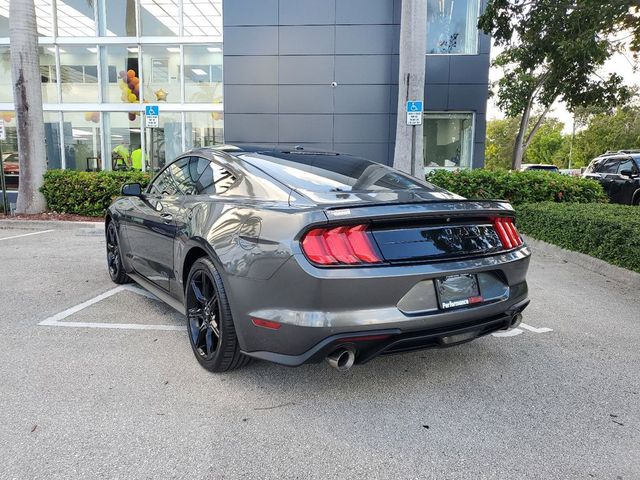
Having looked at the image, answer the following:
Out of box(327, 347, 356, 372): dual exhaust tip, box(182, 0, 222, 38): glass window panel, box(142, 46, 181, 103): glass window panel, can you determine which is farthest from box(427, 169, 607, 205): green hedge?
box(142, 46, 181, 103): glass window panel

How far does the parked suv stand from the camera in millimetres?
13078

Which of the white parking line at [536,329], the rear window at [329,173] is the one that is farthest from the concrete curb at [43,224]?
the white parking line at [536,329]

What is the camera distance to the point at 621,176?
1349 cm

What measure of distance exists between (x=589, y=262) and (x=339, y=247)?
5.57 meters

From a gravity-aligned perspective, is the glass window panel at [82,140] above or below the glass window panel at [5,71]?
below

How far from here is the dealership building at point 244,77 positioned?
50.7 feet

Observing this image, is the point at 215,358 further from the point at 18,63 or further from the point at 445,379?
the point at 18,63

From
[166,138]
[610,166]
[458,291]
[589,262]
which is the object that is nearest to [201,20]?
[166,138]

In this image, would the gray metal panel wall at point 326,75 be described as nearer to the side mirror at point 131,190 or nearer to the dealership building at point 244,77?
the dealership building at point 244,77

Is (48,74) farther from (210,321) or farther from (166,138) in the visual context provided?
(210,321)

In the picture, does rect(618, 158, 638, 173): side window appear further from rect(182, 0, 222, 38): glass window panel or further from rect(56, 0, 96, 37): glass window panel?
rect(56, 0, 96, 37): glass window panel

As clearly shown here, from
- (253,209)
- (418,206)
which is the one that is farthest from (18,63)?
(418,206)

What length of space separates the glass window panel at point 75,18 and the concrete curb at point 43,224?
9.10 meters

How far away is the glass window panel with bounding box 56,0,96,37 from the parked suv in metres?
17.3
